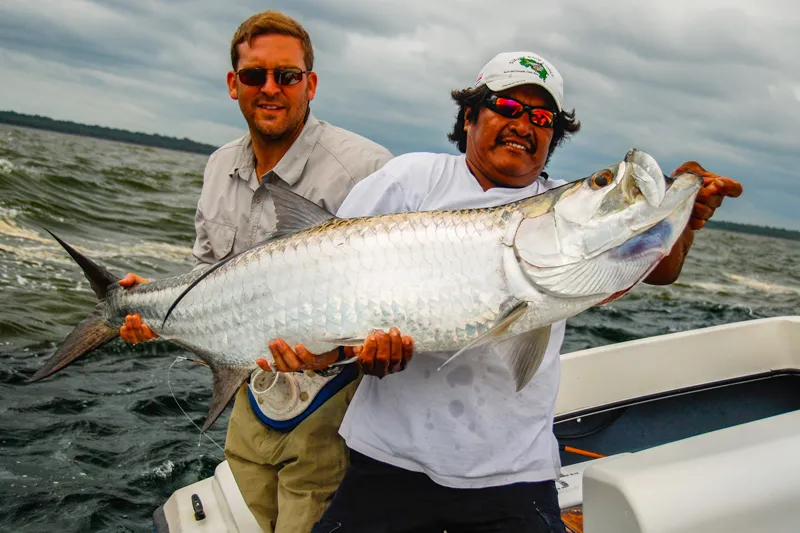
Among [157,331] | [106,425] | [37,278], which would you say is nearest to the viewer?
[157,331]

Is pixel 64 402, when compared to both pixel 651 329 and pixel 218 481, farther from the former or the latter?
pixel 651 329

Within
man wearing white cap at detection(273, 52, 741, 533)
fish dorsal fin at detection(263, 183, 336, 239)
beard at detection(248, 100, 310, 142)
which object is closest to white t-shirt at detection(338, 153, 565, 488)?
man wearing white cap at detection(273, 52, 741, 533)

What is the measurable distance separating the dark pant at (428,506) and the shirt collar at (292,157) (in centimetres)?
159

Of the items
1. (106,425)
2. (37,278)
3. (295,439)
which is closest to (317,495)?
(295,439)

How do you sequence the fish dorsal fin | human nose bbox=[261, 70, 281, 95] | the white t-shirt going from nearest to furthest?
the white t-shirt, the fish dorsal fin, human nose bbox=[261, 70, 281, 95]

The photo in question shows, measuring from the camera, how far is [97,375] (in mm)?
8102

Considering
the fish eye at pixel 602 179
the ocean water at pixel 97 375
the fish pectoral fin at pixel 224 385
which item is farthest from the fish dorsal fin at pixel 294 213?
the ocean water at pixel 97 375

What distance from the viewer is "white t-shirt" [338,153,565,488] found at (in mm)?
2762

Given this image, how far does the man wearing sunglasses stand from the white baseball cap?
3.29 feet

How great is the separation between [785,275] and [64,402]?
3201 centimetres

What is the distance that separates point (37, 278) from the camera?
11914 millimetres

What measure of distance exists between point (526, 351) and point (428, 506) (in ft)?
Answer: 2.43

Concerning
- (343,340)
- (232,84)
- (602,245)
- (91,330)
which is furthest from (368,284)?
(232,84)

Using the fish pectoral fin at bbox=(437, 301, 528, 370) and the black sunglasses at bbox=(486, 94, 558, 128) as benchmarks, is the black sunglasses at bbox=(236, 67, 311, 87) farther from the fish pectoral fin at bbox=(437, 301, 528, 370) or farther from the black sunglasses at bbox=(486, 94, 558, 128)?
the fish pectoral fin at bbox=(437, 301, 528, 370)
